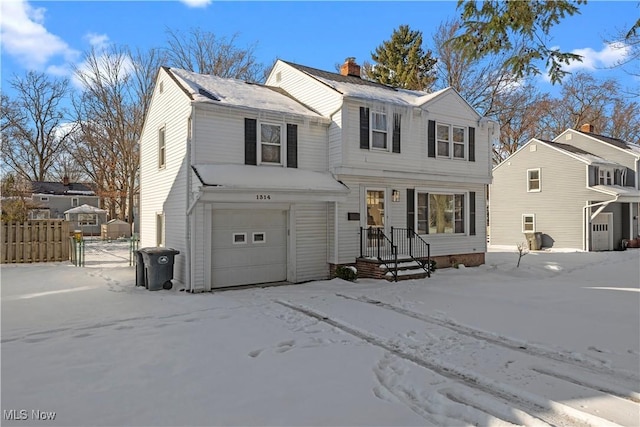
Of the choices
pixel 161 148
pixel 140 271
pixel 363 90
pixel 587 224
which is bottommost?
pixel 140 271

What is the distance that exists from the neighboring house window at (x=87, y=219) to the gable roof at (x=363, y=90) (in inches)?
1060

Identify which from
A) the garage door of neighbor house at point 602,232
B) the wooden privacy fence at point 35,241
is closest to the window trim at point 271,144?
the wooden privacy fence at point 35,241

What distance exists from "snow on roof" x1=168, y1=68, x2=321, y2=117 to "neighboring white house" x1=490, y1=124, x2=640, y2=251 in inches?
653

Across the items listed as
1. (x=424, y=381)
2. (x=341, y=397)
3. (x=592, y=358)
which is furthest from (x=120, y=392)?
(x=592, y=358)

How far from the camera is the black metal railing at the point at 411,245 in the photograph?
41.8ft

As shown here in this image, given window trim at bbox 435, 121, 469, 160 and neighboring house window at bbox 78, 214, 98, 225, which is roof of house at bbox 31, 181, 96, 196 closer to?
neighboring house window at bbox 78, 214, 98, 225

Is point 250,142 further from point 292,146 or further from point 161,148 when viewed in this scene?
point 161,148

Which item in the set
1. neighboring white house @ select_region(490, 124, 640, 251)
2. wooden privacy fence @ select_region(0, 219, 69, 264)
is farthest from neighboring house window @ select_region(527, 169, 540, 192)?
wooden privacy fence @ select_region(0, 219, 69, 264)

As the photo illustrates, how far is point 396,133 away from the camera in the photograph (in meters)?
12.7

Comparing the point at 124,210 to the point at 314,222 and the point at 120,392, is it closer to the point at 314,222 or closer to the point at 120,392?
the point at 314,222

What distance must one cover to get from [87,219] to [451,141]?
30.8m

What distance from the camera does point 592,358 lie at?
5281mm

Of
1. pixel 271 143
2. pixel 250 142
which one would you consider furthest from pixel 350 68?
pixel 250 142

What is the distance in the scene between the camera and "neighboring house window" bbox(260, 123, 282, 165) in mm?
11172
